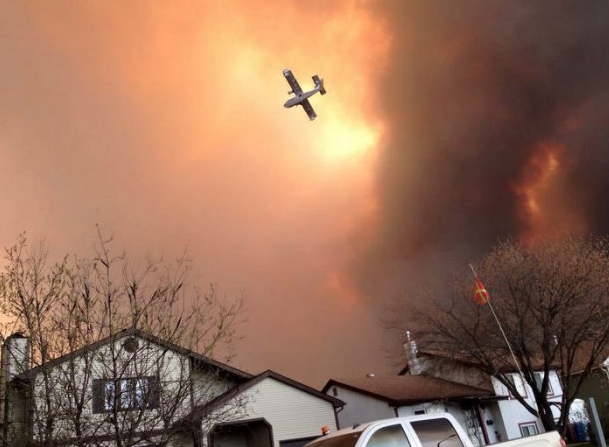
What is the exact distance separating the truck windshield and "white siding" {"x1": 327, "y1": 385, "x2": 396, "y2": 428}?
24.1m

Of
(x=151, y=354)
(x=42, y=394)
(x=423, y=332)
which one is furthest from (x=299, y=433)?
(x=42, y=394)

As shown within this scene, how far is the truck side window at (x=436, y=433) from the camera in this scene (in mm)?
7523

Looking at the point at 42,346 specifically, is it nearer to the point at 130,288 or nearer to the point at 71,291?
the point at 71,291

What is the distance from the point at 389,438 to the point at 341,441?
0.64m

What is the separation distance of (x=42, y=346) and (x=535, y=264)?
2521 cm

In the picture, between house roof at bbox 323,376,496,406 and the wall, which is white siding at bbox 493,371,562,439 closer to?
house roof at bbox 323,376,496,406

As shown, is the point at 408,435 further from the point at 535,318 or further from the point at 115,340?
the point at 535,318

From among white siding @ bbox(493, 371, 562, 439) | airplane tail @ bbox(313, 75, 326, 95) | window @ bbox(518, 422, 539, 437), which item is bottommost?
window @ bbox(518, 422, 539, 437)

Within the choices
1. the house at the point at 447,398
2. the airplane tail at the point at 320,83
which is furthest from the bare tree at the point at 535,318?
the airplane tail at the point at 320,83

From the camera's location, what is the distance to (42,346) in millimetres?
11344

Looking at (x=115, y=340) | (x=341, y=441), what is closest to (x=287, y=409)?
(x=115, y=340)

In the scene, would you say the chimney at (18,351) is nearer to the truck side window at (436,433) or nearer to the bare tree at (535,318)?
the truck side window at (436,433)

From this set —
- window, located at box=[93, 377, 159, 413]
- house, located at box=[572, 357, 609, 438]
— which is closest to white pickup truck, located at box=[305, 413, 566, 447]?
window, located at box=[93, 377, 159, 413]

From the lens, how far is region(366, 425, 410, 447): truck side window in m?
7.05
